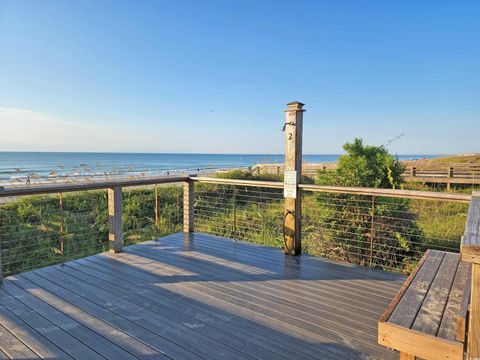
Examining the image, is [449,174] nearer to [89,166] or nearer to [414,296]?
[414,296]

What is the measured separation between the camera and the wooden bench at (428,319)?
1.11 metres

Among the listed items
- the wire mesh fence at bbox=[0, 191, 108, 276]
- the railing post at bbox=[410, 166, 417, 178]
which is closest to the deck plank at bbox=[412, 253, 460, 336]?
the wire mesh fence at bbox=[0, 191, 108, 276]

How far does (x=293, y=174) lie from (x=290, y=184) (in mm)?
121

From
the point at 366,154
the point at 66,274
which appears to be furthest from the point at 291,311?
the point at 366,154

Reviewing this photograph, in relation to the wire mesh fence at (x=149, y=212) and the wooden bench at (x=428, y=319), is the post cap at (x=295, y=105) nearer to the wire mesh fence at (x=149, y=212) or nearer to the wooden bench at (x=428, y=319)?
the wooden bench at (x=428, y=319)

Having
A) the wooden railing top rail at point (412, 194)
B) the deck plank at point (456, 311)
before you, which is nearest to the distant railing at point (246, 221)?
the wooden railing top rail at point (412, 194)

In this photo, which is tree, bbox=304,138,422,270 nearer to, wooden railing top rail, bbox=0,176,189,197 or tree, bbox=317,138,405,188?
tree, bbox=317,138,405,188

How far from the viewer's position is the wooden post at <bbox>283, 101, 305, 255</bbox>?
3.24m

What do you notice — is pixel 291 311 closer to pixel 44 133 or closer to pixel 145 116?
pixel 145 116

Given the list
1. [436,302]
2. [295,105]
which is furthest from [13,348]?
[295,105]

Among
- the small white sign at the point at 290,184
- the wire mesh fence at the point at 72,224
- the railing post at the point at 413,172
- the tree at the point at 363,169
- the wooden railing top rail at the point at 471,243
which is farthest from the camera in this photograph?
the railing post at the point at 413,172

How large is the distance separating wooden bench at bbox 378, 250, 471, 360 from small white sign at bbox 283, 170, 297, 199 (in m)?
1.69

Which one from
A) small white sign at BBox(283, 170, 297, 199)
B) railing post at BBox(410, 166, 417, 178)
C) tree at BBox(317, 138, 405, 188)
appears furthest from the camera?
railing post at BBox(410, 166, 417, 178)

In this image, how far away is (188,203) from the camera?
4.23 meters
